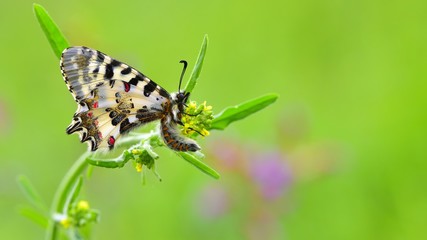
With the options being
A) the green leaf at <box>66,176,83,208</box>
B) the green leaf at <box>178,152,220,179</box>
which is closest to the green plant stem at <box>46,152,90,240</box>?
the green leaf at <box>66,176,83,208</box>

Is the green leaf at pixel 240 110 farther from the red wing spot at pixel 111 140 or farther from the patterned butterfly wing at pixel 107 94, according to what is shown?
the red wing spot at pixel 111 140

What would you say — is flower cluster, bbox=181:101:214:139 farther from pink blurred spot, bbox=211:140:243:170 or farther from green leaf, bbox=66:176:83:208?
pink blurred spot, bbox=211:140:243:170

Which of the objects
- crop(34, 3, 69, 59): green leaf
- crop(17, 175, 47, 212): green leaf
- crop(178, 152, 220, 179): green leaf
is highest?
crop(34, 3, 69, 59): green leaf

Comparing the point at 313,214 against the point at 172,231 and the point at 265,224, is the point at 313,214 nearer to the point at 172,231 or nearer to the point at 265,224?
the point at 265,224

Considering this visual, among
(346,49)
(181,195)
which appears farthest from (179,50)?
(181,195)

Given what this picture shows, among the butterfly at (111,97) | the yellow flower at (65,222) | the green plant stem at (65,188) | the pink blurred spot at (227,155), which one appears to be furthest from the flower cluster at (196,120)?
the pink blurred spot at (227,155)

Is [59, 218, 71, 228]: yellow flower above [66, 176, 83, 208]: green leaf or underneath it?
underneath
